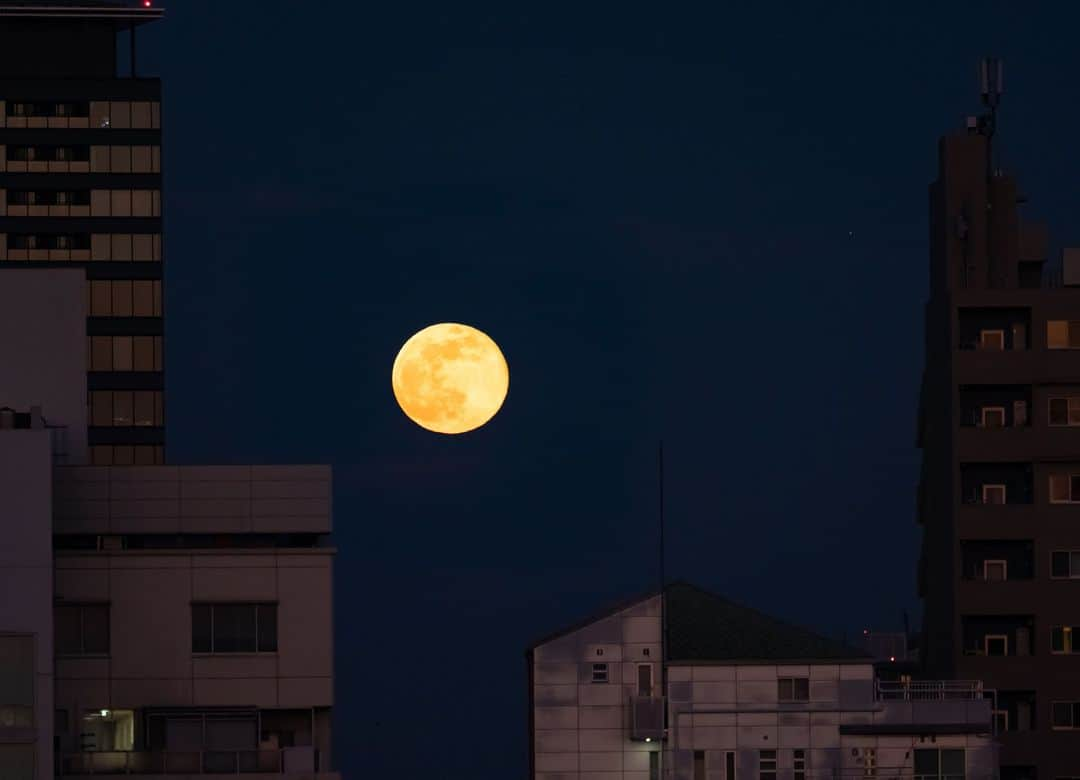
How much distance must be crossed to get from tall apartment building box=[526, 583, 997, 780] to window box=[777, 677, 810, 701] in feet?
0.12

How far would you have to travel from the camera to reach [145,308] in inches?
6619

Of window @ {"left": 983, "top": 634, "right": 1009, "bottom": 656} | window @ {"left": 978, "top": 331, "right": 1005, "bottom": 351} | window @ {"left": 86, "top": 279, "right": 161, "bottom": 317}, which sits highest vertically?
window @ {"left": 86, "top": 279, "right": 161, "bottom": 317}

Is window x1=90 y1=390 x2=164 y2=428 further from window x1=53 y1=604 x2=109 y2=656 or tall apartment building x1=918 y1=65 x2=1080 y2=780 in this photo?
window x1=53 y1=604 x2=109 y2=656

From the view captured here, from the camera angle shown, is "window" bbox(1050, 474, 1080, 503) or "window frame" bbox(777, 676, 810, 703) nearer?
"window frame" bbox(777, 676, 810, 703)

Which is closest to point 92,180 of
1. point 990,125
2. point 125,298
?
point 125,298

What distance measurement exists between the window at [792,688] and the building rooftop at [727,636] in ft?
2.50

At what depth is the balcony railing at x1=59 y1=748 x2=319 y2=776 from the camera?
74.1 m

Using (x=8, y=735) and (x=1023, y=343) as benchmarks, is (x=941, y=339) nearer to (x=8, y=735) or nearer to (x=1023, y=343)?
(x=1023, y=343)

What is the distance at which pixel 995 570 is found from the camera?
111 meters

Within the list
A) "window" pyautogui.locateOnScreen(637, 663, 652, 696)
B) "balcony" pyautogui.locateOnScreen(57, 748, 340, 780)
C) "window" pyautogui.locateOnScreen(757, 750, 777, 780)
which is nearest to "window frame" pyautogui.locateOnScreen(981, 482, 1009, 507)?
"window" pyautogui.locateOnScreen(757, 750, 777, 780)

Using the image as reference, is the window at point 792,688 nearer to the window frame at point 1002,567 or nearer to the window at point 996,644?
the window at point 996,644

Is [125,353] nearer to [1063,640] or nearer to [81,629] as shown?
[1063,640]

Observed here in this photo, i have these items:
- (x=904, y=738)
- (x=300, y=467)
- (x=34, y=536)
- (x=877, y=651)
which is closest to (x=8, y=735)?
(x=34, y=536)

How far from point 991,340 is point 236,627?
149 feet
